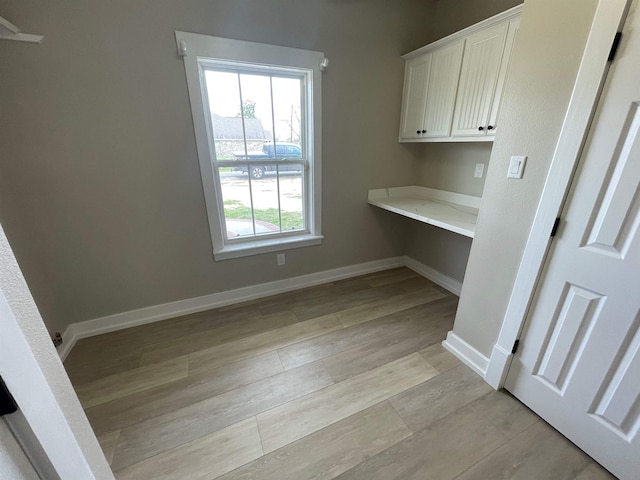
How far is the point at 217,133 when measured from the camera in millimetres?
2027

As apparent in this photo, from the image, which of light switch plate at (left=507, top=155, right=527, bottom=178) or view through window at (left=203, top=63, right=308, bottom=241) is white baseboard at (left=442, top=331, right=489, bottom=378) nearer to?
light switch plate at (left=507, top=155, right=527, bottom=178)

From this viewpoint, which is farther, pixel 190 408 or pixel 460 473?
pixel 190 408

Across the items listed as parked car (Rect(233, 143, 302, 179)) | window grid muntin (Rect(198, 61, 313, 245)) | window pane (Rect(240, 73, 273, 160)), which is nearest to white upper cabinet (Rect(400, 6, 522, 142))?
window grid muntin (Rect(198, 61, 313, 245))

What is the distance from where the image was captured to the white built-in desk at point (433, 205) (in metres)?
1.92

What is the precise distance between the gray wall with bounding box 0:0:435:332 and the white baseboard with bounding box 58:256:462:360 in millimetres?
72

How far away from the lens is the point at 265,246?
7.79 ft

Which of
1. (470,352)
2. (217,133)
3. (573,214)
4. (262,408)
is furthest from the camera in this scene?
(217,133)

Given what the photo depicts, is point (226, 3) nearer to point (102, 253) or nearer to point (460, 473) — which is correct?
point (102, 253)

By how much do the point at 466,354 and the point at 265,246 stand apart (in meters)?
1.76

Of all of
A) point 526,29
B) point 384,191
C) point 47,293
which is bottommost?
point 47,293

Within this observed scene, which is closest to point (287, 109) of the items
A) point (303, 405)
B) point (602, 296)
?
point (303, 405)

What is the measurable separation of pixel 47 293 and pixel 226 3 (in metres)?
2.29

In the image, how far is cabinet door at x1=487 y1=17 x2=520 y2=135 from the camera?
1.60 metres

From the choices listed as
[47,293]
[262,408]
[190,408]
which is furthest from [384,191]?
[47,293]
